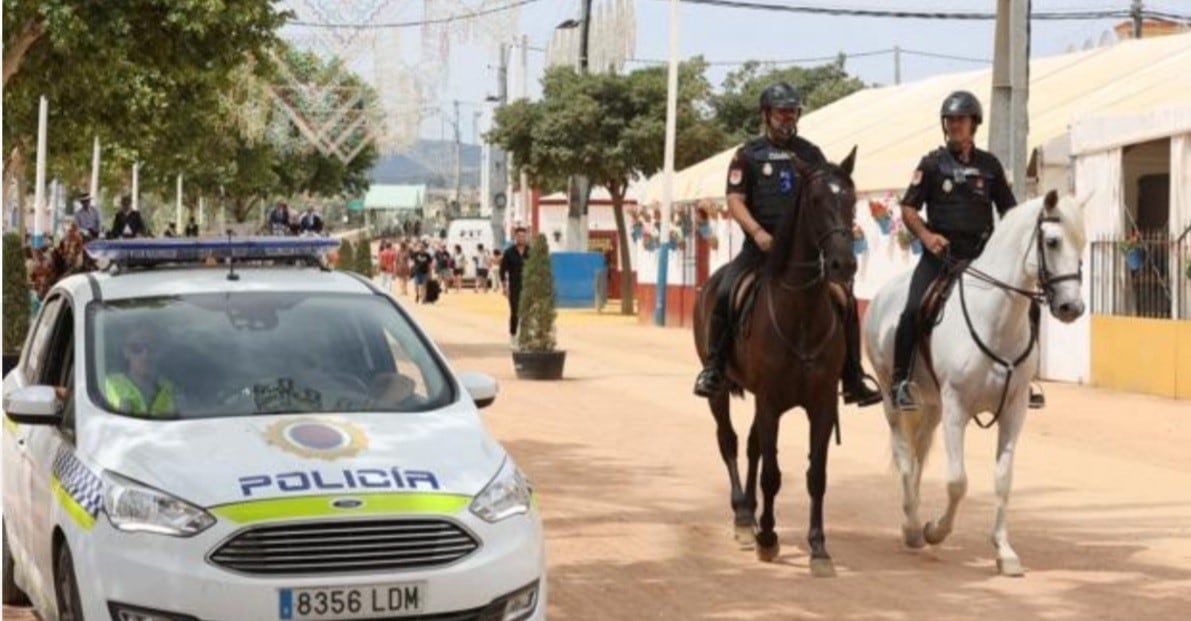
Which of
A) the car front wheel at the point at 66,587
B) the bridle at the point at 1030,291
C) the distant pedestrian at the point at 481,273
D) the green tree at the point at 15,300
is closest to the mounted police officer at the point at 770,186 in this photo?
the bridle at the point at 1030,291

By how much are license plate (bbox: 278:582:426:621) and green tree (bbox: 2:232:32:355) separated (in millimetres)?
16890

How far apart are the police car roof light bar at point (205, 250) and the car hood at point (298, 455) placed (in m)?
1.51

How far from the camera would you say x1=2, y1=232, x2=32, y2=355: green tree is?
23.7 meters

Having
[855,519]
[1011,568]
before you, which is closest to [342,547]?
[1011,568]

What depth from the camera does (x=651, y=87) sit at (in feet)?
183

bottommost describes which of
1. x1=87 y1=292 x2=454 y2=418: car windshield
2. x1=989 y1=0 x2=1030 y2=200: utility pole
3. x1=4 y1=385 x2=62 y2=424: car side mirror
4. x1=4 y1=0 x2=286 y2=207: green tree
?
x1=4 y1=385 x2=62 y2=424: car side mirror

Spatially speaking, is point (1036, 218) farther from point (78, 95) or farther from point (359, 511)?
point (78, 95)

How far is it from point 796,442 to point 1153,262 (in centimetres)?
824

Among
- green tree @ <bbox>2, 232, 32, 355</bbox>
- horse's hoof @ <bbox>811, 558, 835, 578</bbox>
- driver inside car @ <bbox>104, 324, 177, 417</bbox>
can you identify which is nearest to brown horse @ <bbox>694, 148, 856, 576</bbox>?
horse's hoof @ <bbox>811, 558, 835, 578</bbox>

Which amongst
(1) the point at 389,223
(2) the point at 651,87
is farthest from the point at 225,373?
(1) the point at 389,223

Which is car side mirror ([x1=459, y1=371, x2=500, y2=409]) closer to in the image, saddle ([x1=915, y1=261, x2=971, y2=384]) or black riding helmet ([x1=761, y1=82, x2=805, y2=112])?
black riding helmet ([x1=761, y1=82, x2=805, y2=112])

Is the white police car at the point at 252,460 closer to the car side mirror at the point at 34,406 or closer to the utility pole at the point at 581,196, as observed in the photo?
the car side mirror at the point at 34,406

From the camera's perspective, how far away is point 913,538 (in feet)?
39.5

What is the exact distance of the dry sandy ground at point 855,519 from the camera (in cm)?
1023
